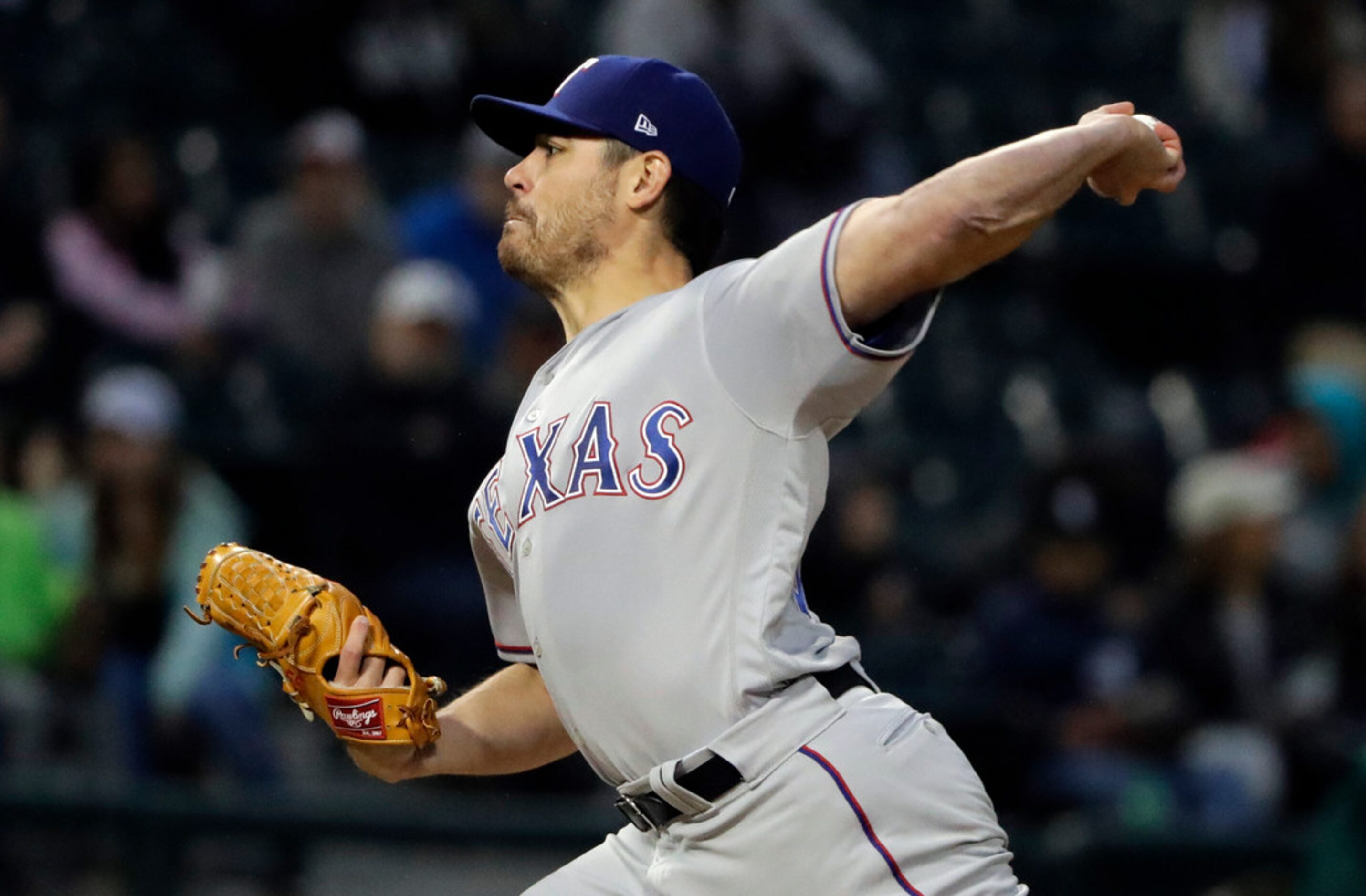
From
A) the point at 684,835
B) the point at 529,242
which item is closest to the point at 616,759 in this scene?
the point at 684,835

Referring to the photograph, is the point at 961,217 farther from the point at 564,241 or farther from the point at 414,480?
the point at 414,480

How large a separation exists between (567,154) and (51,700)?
12.0 feet

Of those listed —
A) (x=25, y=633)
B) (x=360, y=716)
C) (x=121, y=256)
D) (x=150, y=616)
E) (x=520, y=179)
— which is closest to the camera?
(x=360, y=716)

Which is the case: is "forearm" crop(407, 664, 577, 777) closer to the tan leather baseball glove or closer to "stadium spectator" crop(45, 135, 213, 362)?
the tan leather baseball glove

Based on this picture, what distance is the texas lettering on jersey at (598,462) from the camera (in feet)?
9.73

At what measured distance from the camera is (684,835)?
3.06 meters

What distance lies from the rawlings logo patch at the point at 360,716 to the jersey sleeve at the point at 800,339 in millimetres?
835

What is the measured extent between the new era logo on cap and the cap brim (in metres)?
0.06

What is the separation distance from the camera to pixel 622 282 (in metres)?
3.35

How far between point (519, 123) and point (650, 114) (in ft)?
0.88

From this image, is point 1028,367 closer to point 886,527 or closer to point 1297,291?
point 1297,291

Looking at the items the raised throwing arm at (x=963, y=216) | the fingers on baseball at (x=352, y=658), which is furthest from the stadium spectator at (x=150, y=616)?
the raised throwing arm at (x=963, y=216)

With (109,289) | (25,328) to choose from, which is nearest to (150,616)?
(25,328)

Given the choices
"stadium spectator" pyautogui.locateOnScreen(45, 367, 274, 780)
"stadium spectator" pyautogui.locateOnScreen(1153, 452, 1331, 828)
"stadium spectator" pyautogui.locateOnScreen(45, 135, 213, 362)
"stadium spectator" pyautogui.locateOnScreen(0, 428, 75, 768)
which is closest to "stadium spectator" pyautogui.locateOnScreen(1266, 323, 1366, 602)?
"stadium spectator" pyautogui.locateOnScreen(1153, 452, 1331, 828)
